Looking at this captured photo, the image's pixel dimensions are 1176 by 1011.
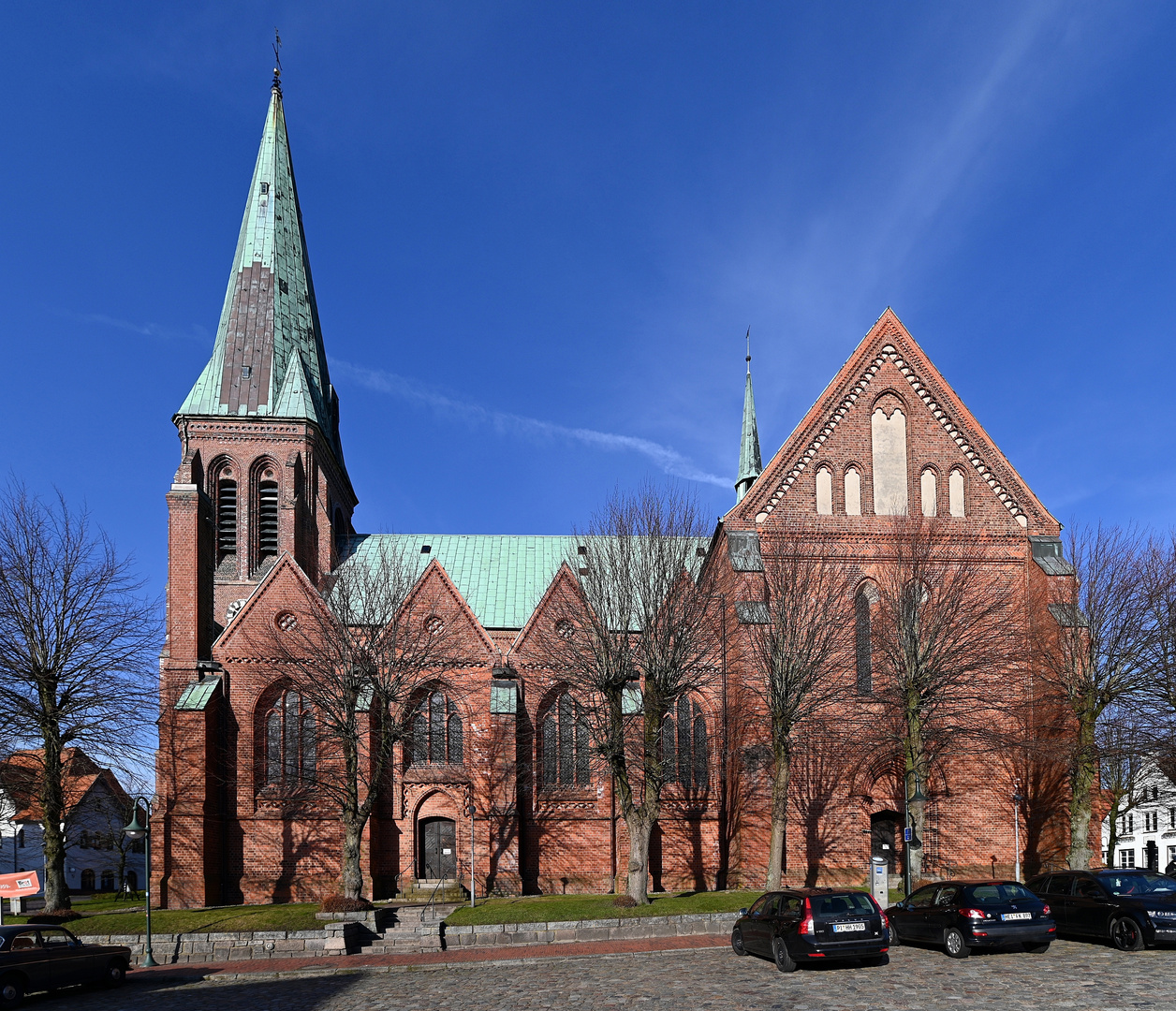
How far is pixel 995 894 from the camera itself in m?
19.1

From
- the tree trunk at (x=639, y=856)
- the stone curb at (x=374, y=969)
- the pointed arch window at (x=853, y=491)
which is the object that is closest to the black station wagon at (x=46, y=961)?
the stone curb at (x=374, y=969)

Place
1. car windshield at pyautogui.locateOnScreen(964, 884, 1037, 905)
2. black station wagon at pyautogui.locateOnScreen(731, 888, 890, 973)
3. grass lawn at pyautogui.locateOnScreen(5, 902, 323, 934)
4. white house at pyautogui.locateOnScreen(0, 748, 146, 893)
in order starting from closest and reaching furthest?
black station wagon at pyautogui.locateOnScreen(731, 888, 890, 973)
car windshield at pyautogui.locateOnScreen(964, 884, 1037, 905)
grass lawn at pyautogui.locateOnScreen(5, 902, 323, 934)
white house at pyautogui.locateOnScreen(0, 748, 146, 893)

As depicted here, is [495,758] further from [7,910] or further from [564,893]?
[7,910]

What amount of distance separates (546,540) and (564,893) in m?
16.8

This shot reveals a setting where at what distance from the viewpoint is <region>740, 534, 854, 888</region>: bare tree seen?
97.8 ft

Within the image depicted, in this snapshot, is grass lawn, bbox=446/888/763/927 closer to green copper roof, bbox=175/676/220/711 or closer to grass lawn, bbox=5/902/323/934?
grass lawn, bbox=5/902/323/934

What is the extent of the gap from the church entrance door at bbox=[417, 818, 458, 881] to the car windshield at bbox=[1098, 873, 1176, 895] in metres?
22.0

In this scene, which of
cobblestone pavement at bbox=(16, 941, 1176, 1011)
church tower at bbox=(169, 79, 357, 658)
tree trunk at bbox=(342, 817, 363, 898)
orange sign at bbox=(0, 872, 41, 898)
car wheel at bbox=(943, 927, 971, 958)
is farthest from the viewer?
church tower at bbox=(169, 79, 357, 658)

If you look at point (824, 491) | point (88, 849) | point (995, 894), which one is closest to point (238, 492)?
point (824, 491)

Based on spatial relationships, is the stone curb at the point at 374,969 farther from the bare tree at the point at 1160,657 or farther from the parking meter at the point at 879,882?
the bare tree at the point at 1160,657

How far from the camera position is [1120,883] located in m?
19.7

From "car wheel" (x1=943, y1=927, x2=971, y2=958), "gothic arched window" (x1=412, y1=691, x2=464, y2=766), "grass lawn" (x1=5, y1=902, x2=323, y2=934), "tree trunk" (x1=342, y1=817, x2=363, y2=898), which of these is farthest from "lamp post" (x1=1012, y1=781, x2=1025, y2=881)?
"grass lawn" (x1=5, y1=902, x2=323, y2=934)

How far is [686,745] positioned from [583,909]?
37.6 ft

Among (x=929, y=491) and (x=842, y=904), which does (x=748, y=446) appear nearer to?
(x=929, y=491)
